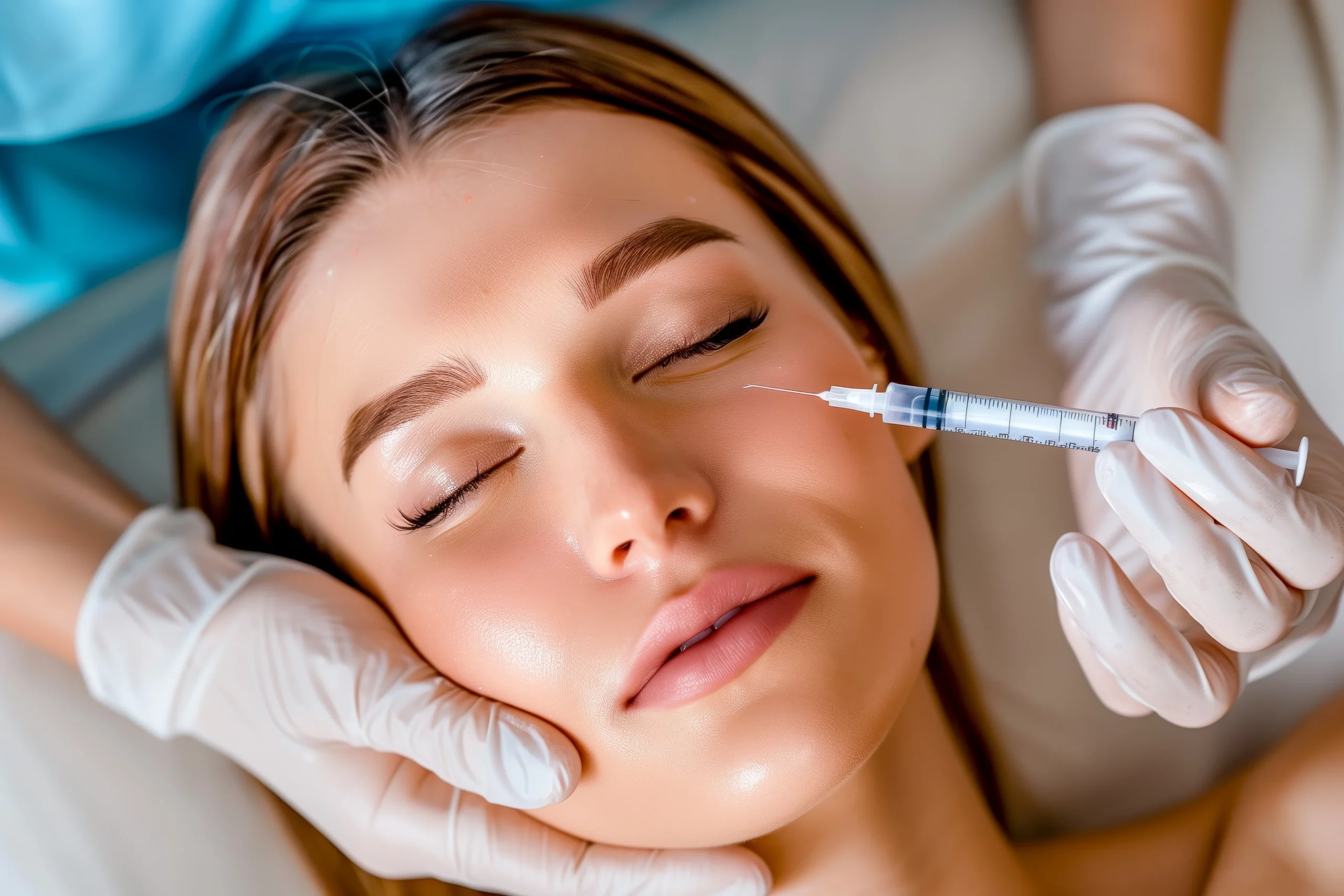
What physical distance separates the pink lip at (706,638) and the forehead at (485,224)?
1.19 feet

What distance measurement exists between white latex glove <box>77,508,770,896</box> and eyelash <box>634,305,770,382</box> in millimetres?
501

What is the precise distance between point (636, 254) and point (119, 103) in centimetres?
96

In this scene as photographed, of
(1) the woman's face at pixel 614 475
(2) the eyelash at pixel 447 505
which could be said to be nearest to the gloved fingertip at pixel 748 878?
(1) the woman's face at pixel 614 475

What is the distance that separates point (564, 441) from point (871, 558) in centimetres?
38

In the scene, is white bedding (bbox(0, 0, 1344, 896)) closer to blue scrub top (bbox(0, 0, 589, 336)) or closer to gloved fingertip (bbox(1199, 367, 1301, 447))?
blue scrub top (bbox(0, 0, 589, 336))

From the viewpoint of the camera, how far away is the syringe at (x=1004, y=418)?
114cm

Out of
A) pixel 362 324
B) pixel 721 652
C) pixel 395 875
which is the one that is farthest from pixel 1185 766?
pixel 362 324

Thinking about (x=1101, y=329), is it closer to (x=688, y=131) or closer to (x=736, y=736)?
(x=688, y=131)

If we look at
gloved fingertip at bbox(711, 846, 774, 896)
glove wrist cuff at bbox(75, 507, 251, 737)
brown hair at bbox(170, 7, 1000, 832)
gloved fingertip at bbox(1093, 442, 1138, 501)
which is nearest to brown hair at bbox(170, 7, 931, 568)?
brown hair at bbox(170, 7, 1000, 832)

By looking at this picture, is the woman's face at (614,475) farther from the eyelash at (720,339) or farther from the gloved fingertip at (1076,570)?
the gloved fingertip at (1076,570)

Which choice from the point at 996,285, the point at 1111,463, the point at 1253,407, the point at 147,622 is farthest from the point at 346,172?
the point at 996,285

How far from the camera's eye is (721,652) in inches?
41.3

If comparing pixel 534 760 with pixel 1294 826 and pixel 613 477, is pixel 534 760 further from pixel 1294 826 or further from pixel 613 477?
pixel 1294 826

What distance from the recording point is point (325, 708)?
1.29 m
